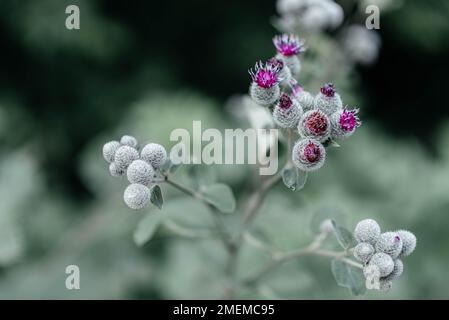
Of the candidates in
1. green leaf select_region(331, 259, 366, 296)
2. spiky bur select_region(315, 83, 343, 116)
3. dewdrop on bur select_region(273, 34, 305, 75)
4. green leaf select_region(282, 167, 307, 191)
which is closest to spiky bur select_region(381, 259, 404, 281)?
green leaf select_region(331, 259, 366, 296)

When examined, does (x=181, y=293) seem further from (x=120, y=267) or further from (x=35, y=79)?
(x=35, y=79)

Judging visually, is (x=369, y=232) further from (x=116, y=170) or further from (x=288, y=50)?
(x=116, y=170)

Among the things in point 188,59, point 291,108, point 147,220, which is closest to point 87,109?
point 188,59

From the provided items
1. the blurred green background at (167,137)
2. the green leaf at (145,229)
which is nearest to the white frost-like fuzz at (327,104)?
the green leaf at (145,229)

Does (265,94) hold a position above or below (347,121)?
above

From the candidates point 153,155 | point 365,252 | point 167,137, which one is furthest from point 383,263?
point 167,137

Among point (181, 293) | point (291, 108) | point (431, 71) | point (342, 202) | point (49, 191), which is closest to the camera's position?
point (291, 108)

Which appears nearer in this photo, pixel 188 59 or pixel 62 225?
pixel 62 225

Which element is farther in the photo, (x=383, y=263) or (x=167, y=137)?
(x=167, y=137)
